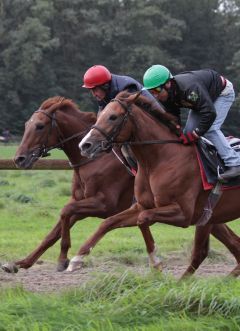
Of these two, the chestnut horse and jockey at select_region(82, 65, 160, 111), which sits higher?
jockey at select_region(82, 65, 160, 111)

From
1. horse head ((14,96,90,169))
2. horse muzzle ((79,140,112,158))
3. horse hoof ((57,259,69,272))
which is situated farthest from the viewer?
horse hoof ((57,259,69,272))

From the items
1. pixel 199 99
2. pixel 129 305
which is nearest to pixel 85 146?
pixel 199 99

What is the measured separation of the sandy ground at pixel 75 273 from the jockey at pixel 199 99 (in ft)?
4.42

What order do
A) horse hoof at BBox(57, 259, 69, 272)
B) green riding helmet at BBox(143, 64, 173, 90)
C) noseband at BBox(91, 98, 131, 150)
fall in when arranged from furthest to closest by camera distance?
horse hoof at BBox(57, 259, 69, 272) → green riding helmet at BBox(143, 64, 173, 90) → noseband at BBox(91, 98, 131, 150)

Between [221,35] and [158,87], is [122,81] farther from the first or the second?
[221,35]

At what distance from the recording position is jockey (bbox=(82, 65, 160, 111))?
7559mm

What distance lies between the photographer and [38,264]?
8.97 m

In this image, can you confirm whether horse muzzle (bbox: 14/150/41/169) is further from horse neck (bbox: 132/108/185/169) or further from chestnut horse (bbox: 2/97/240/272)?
horse neck (bbox: 132/108/185/169)

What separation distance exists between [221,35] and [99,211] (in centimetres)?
5997

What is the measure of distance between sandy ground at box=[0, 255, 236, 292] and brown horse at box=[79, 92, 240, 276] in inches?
25.1

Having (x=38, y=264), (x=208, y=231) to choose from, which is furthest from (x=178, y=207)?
(x=38, y=264)

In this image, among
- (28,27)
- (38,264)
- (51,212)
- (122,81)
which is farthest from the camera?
(28,27)

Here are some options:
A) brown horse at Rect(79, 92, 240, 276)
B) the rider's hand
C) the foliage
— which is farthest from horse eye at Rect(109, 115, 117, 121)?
the foliage

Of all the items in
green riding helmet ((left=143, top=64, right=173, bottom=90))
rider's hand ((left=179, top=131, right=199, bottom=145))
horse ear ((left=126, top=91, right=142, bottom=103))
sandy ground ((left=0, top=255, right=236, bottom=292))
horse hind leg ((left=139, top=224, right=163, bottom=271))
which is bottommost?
sandy ground ((left=0, top=255, right=236, bottom=292))
